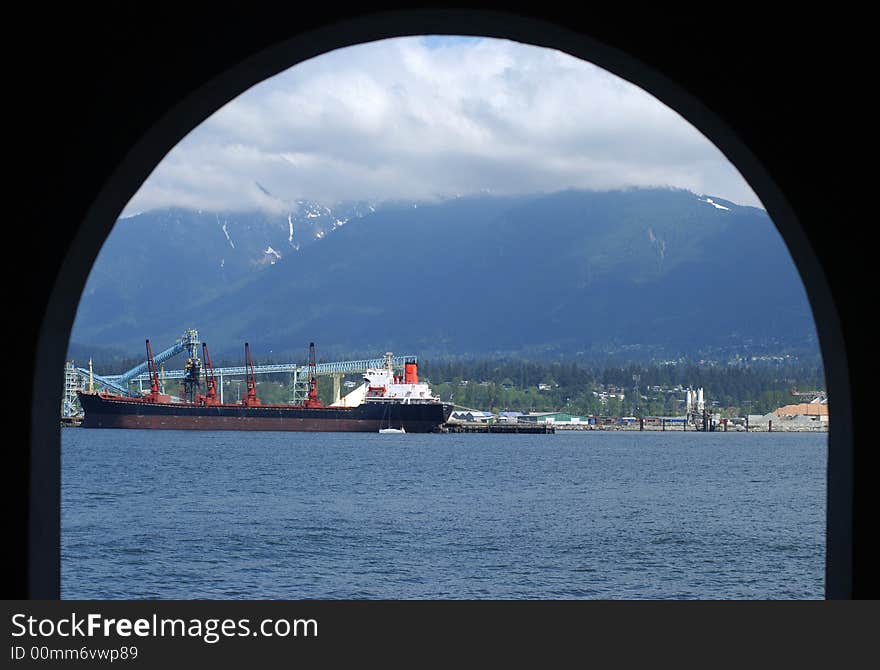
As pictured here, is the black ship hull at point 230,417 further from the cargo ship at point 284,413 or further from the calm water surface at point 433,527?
the calm water surface at point 433,527

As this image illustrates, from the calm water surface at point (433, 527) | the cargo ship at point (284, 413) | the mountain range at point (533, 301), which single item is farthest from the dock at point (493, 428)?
the mountain range at point (533, 301)

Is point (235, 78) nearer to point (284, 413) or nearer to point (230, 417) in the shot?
point (284, 413)

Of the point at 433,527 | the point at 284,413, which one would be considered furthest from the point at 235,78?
the point at 284,413

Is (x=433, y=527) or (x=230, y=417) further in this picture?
(x=230, y=417)

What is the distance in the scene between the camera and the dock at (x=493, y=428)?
59750 mm

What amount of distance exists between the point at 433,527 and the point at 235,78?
1839 centimetres

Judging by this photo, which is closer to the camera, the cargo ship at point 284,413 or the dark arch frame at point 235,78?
the dark arch frame at point 235,78

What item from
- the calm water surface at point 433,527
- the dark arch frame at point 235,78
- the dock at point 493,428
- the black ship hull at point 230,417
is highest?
the dark arch frame at point 235,78

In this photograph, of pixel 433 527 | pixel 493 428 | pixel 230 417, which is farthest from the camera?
pixel 493 428

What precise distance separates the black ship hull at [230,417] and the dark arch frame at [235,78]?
5220 centimetres

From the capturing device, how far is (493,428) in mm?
62562

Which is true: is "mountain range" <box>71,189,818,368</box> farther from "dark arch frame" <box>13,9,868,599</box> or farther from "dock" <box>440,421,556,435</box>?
"dark arch frame" <box>13,9,868,599</box>
